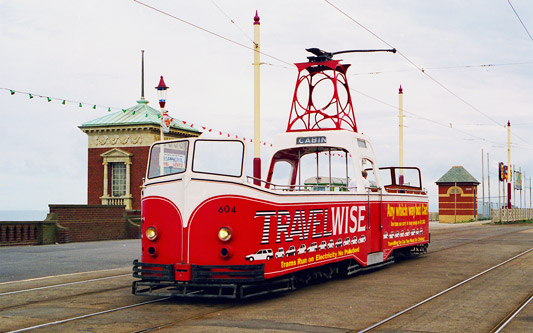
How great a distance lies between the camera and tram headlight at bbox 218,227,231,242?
1055cm

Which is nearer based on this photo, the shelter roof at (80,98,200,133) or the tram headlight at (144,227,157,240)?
the tram headlight at (144,227,157,240)

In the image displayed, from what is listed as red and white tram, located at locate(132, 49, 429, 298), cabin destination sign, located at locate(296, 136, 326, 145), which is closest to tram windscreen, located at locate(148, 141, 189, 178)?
red and white tram, located at locate(132, 49, 429, 298)

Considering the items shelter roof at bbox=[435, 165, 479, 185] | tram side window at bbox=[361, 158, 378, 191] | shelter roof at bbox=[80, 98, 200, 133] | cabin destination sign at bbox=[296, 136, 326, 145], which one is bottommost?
tram side window at bbox=[361, 158, 378, 191]

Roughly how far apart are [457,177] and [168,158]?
6414 cm

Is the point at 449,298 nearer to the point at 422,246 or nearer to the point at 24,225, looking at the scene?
the point at 422,246

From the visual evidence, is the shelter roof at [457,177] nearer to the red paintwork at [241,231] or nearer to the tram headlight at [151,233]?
the red paintwork at [241,231]

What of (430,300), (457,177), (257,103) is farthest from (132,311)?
(457,177)

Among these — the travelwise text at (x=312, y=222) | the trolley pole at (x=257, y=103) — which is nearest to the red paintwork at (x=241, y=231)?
the travelwise text at (x=312, y=222)

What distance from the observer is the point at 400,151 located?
123 feet

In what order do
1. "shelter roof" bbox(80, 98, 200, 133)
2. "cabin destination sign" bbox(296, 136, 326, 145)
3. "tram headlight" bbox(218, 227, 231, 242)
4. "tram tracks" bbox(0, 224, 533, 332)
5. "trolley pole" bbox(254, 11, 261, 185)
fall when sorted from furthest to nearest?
"shelter roof" bbox(80, 98, 200, 133) → "trolley pole" bbox(254, 11, 261, 185) → "cabin destination sign" bbox(296, 136, 326, 145) → "tram headlight" bbox(218, 227, 231, 242) → "tram tracks" bbox(0, 224, 533, 332)

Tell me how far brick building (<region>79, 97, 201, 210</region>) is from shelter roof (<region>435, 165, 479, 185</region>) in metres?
36.1

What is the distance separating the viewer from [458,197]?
7150 cm

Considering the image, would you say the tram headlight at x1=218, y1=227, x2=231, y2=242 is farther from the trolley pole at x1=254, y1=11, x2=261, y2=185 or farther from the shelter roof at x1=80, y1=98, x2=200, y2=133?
the shelter roof at x1=80, y1=98, x2=200, y2=133

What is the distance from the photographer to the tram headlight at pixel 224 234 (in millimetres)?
10547
